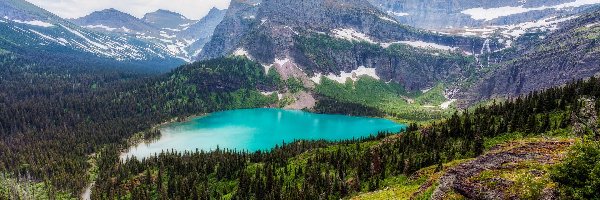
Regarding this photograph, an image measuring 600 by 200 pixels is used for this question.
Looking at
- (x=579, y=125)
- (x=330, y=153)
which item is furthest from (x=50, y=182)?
(x=579, y=125)

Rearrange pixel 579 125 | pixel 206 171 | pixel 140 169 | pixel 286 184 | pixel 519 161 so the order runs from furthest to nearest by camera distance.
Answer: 1. pixel 140 169
2. pixel 206 171
3. pixel 286 184
4. pixel 579 125
5. pixel 519 161

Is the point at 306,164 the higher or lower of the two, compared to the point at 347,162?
lower

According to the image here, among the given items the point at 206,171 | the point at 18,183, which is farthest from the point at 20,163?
the point at 206,171

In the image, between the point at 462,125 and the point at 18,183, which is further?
the point at 18,183

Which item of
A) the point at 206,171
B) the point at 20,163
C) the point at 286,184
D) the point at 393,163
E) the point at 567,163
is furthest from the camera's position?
the point at 20,163

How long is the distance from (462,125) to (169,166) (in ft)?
320

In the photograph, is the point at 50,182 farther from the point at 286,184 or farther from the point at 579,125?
the point at 579,125

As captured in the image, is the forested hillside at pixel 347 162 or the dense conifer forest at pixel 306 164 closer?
the forested hillside at pixel 347 162

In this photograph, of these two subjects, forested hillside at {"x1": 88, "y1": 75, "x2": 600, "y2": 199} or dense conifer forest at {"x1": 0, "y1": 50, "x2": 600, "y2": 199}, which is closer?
forested hillside at {"x1": 88, "y1": 75, "x2": 600, "y2": 199}

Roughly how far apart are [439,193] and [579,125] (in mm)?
39436

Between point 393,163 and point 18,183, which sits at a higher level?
point 393,163

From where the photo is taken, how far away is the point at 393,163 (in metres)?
107

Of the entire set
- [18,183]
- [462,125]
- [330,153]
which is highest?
[462,125]

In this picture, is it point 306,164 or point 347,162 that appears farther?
point 306,164
